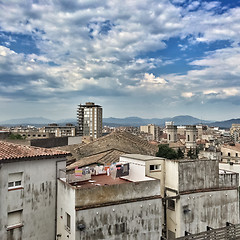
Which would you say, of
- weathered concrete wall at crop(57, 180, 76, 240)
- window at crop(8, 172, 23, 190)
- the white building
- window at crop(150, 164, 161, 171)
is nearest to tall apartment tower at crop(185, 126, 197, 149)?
window at crop(150, 164, 161, 171)

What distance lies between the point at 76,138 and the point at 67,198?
44553 millimetres

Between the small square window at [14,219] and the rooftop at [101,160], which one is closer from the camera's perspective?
the small square window at [14,219]

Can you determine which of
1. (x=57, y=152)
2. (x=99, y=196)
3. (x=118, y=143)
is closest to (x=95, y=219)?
(x=99, y=196)

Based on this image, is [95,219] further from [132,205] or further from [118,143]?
[118,143]

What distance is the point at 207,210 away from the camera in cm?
2195

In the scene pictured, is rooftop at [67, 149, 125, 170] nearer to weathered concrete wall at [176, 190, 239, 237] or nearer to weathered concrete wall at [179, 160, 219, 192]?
weathered concrete wall at [179, 160, 219, 192]

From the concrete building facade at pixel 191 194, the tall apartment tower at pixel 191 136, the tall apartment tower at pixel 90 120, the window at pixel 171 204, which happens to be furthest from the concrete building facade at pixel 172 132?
the window at pixel 171 204

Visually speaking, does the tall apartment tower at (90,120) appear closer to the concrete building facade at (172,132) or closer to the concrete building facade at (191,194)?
the concrete building facade at (172,132)

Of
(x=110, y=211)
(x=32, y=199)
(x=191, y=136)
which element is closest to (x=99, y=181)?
(x=110, y=211)

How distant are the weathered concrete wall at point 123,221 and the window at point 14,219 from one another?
13.6 feet

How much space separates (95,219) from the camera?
50.7ft

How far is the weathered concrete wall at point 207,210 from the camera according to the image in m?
20.9

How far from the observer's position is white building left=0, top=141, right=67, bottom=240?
50.2 feet

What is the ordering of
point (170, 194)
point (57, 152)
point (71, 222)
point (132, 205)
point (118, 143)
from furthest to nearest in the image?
point (118, 143) → point (170, 194) → point (57, 152) → point (132, 205) → point (71, 222)
